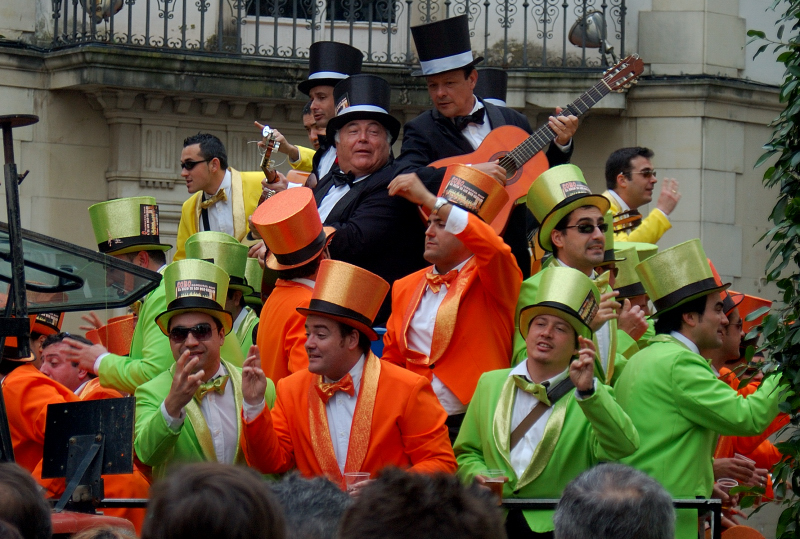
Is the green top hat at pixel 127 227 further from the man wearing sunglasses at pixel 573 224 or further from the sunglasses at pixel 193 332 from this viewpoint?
the man wearing sunglasses at pixel 573 224

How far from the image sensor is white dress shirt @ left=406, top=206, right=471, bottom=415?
6066 mm

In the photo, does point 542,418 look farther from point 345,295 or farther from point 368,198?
point 368,198

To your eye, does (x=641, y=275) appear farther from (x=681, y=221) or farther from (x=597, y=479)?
(x=681, y=221)

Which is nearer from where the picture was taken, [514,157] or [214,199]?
[514,157]

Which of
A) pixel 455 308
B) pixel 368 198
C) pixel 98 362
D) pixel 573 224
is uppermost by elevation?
pixel 368 198

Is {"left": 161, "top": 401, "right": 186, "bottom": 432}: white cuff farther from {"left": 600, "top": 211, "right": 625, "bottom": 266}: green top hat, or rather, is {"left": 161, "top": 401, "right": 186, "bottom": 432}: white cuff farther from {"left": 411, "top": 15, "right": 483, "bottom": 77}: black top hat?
{"left": 411, "top": 15, "right": 483, "bottom": 77}: black top hat

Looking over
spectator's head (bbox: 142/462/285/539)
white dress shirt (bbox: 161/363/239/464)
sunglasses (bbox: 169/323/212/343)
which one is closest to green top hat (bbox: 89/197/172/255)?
sunglasses (bbox: 169/323/212/343)

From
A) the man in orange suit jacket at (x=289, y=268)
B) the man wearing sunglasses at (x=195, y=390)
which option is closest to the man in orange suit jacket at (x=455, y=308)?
the man in orange suit jacket at (x=289, y=268)

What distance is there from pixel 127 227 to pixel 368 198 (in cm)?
166

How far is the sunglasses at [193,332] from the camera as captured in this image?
5867 millimetres

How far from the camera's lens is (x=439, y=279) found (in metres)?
6.14

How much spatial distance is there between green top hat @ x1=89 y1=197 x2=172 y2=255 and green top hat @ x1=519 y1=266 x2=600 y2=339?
2768 millimetres

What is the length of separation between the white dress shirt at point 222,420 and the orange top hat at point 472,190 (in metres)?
1.30

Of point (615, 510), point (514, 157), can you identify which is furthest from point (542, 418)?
point (615, 510)
